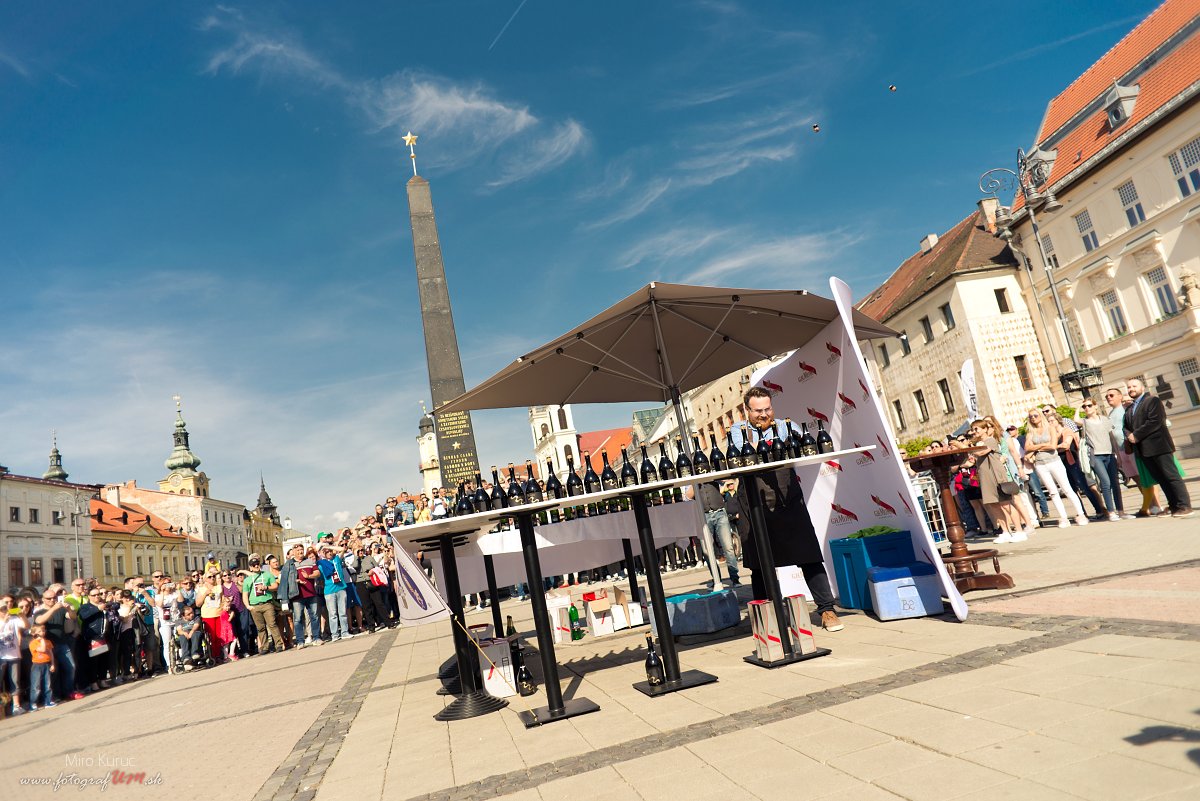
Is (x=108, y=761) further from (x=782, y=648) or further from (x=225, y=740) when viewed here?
(x=782, y=648)

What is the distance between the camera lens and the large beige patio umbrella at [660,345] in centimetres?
664

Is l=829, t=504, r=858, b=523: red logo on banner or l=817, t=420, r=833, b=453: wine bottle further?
l=829, t=504, r=858, b=523: red logo on banner

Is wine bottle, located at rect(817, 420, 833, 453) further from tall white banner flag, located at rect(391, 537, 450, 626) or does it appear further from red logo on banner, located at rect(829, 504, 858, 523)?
tall white banner flag, located at rect(391, 537, 450, 626)

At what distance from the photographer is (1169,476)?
9.40 meters

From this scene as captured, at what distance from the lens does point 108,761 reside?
6309mm

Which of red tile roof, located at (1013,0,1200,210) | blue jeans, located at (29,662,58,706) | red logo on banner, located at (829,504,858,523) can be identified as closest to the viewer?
red logo on banner, located at (829,504,858,523)

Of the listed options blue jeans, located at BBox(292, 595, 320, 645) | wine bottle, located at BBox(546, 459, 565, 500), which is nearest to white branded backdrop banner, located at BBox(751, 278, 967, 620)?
wine bottle, located at BBox(546, 459, 565, 500)

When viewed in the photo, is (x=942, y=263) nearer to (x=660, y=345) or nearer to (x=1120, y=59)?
(x=1120, y=59)

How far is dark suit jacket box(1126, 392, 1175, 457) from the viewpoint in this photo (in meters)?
9.19

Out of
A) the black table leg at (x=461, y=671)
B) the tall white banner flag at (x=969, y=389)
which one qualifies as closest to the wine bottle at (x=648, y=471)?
the black table leg at (x=461, y=671)

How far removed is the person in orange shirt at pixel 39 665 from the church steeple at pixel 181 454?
98557 millimetres

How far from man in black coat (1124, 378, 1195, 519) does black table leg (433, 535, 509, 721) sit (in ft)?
28.4

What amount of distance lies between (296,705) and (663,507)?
4.37m

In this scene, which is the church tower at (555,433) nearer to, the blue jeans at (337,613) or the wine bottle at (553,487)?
the blue jeans at (337,613)
